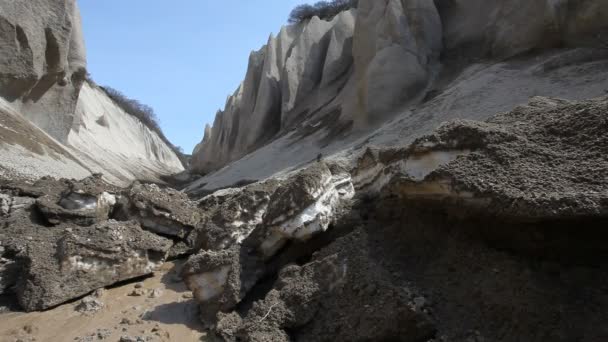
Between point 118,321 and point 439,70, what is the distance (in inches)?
335

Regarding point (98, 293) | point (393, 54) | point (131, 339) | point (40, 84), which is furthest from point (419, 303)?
point (40, 84)

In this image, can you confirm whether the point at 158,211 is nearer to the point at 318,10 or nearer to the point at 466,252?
the point at 466,252

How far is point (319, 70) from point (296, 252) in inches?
556

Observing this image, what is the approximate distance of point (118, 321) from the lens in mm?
2791

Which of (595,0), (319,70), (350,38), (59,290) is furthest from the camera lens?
(319,70)

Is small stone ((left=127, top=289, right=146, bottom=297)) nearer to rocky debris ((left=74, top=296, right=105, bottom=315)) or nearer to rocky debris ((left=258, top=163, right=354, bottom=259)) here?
rocky debris ((left=74, top=296, right=105, bottom=315))

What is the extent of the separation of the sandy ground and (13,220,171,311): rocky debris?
0.31ft

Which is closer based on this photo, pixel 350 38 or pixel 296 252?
pixel 296 252

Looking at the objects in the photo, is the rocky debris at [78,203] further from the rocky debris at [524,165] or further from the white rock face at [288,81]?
the white rock face at [288,81]

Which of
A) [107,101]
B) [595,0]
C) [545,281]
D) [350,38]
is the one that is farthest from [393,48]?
[107,101]

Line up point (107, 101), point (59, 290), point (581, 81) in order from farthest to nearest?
point (107, 101)
point (581, 81)
point (59, 290)

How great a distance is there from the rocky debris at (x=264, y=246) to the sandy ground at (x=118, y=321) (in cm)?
16

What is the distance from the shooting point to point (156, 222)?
157 inches

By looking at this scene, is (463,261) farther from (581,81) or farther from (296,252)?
(581,81)
